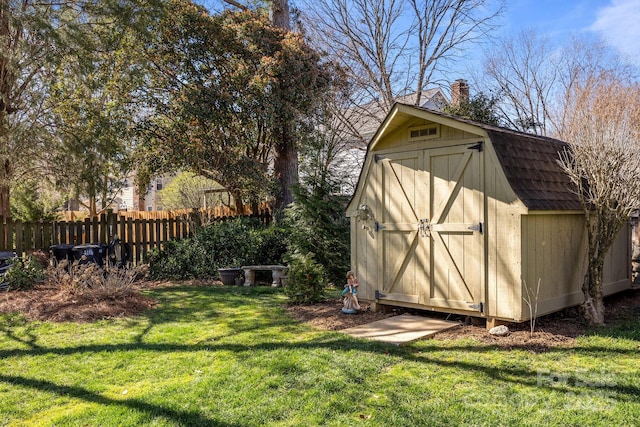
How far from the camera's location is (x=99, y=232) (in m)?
10.4

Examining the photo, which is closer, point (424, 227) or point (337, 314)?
point (424, 227)

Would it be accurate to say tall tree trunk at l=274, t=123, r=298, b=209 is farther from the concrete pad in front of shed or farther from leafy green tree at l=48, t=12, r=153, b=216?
the concrete pad in front of shed

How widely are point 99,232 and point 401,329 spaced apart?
7.92 m

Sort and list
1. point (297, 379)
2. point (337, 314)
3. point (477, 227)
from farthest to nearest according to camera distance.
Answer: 1. point (337, 314)
2. point (477, 227)
3. point (297, 379)

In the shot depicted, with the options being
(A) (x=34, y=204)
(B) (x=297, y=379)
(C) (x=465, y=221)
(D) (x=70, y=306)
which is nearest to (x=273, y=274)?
(D) (x=70, y=306)

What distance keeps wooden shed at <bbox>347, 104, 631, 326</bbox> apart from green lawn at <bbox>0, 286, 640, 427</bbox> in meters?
0.80

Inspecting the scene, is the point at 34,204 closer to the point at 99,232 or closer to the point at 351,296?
the point at 99,232

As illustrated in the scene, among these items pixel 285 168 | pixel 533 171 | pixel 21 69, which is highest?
pixel 21 69

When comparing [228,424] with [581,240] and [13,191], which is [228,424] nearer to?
[581,240]

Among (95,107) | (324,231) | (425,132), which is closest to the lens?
(425,132)

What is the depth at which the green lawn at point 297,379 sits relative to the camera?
10.1 ft

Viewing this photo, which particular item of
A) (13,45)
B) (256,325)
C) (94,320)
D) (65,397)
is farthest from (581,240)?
(13,45)

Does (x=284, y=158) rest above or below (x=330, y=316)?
above

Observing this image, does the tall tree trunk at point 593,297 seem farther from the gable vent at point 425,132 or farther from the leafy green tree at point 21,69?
the leafy green tree at point 21,69
